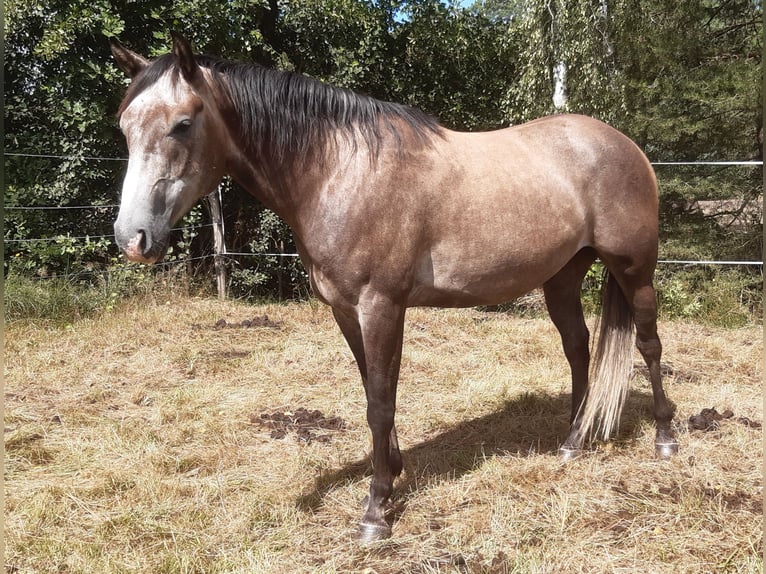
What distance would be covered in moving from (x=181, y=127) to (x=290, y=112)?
1.57 feet

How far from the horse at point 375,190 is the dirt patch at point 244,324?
317 cm

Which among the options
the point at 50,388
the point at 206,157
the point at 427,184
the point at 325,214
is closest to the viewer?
the point at 206,157

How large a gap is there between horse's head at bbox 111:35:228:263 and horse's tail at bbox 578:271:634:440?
2338 millimetres

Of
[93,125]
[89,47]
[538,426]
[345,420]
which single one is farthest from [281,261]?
[538,426]

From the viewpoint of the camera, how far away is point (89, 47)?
20.1 ft

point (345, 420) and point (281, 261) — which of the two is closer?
point (345, 420)

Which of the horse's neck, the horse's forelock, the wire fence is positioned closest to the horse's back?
the horse's neck

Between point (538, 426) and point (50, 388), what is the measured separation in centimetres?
354

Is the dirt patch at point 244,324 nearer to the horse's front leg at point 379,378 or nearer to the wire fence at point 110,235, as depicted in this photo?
the wire fence at point 110,235

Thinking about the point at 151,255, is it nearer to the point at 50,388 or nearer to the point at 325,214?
the point at 325,214

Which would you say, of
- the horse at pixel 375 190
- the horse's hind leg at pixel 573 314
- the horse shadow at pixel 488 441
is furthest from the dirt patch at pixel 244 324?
the horse's hind leg at pixel 573 314

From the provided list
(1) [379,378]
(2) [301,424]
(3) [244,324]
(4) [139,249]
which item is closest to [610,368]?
(1) [379,378]

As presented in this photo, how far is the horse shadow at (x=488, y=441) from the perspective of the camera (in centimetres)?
277

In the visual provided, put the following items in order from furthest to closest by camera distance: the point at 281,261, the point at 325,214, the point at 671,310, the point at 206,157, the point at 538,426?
the point at 281,261 → the point at 671,310 → the point at 538,426 → the point at 325,214 → the point at 206,157
